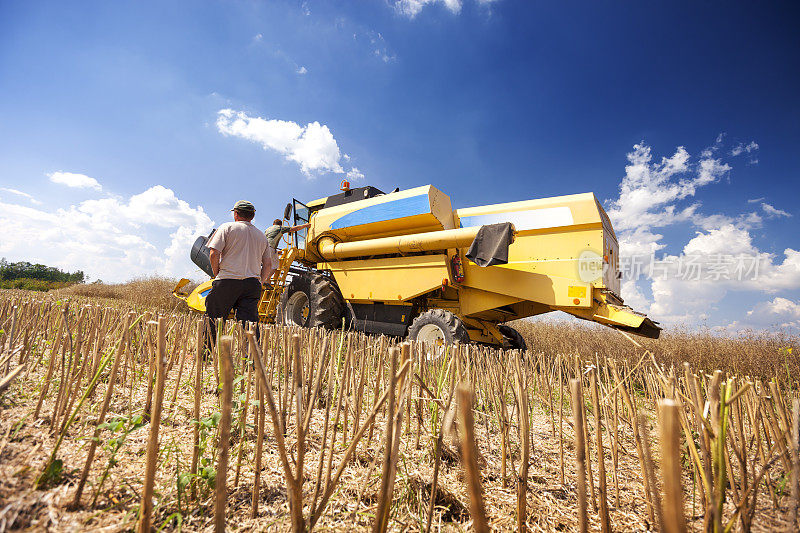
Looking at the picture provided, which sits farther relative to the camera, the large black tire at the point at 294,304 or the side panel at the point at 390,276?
the large black tire at the point at 294,304

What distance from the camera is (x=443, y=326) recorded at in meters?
4.83

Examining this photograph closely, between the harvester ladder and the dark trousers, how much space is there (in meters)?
3.06

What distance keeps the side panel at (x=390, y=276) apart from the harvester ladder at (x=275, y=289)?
3.01 feet

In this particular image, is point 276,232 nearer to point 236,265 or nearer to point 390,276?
point 390,276

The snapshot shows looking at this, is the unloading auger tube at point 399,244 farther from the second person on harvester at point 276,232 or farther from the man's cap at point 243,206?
the man's cap at point 243,206

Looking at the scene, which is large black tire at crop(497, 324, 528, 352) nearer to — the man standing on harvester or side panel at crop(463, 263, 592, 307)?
side panel at crop(463, 263, 592, 307)

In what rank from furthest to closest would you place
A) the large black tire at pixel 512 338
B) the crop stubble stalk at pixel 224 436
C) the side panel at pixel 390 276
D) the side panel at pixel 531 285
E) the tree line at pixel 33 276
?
the tree line at pixel 33 276 < the large black tire at pixel 512 338 < the side panel at pixel 390 276 < the side panel at pixel 531 285 < the crop stubble stalk at pixel 224 436

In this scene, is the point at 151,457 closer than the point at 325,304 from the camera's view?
Yes

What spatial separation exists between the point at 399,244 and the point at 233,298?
2617 millimetres

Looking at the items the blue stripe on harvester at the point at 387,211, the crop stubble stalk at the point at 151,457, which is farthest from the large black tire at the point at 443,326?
the crop stubble stalk at the point at 151,457

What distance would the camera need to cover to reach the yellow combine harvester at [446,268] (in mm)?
4367

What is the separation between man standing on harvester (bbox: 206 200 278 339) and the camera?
3574 mm

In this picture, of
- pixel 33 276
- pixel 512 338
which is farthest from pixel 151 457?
pixel 33 276

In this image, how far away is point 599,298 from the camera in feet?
14.0
